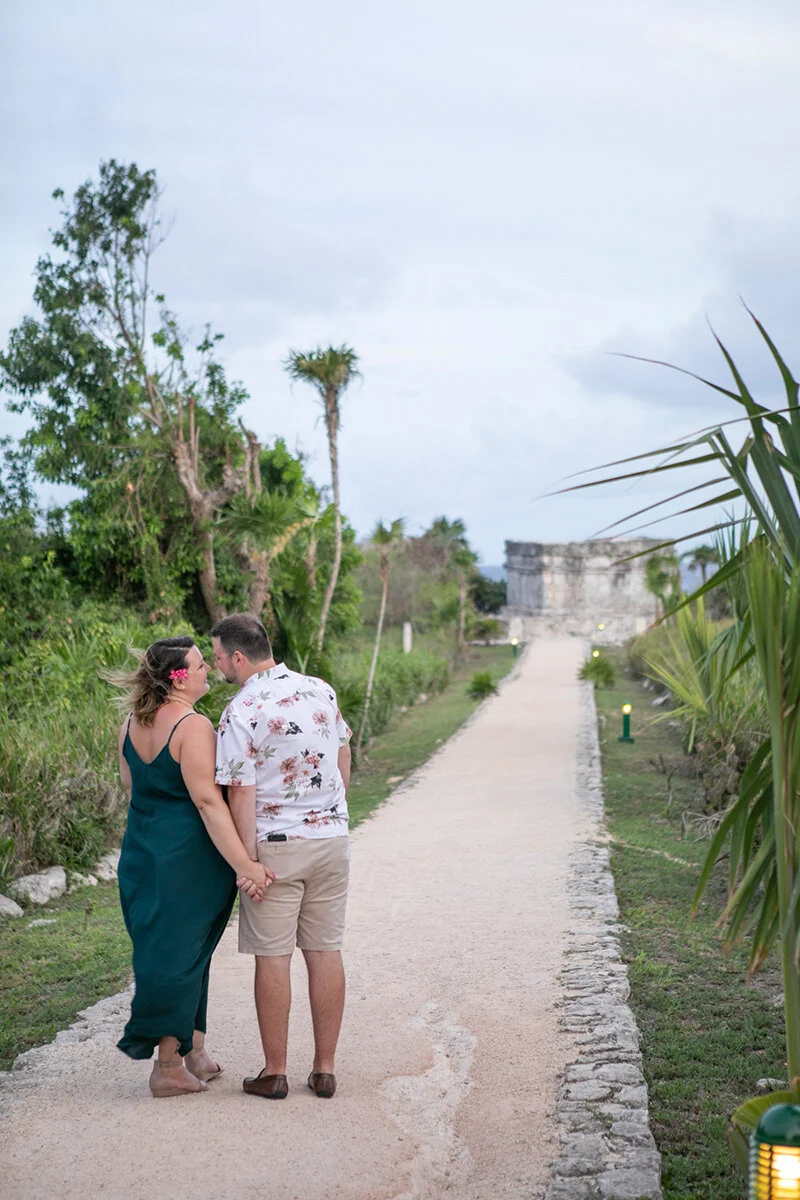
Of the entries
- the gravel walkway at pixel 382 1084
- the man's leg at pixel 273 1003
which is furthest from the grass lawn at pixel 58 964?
the man's leg at pixel 273 1003

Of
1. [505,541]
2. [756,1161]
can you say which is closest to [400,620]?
[505,541]

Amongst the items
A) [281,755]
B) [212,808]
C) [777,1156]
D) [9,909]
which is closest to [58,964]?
[9,909]

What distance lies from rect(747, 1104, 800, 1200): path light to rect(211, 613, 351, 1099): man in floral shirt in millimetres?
1650

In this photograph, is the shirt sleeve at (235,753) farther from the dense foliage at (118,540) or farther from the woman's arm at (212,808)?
the dense foliage at (118,540)

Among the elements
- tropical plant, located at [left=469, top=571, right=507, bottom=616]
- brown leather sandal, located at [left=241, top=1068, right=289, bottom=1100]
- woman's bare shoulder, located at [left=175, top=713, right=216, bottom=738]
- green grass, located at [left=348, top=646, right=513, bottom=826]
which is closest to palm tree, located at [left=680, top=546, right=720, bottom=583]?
woman's bare shoulder, located at [left=175, top=713, right=216, bottom=738]

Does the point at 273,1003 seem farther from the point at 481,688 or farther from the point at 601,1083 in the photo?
the point at 481,688

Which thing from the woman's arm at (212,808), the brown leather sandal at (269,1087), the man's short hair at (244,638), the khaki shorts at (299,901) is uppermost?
the man's short hair at (244,638)

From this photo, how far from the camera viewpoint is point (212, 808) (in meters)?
3.46

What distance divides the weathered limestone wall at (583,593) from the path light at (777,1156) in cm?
3891

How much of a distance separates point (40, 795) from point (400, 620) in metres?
28.3

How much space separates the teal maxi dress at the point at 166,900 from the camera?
11.5 feet

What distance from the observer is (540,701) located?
2002 cm

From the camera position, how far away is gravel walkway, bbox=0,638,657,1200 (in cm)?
312

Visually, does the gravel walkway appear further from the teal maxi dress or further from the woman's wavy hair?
the woman's wavy hair
